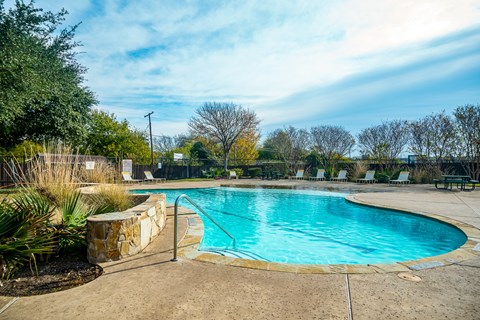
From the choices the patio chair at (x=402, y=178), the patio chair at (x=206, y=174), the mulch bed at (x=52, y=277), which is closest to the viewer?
the mulch bed at (x=52, y=277)

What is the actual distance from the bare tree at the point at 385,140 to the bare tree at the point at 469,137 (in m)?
2.83

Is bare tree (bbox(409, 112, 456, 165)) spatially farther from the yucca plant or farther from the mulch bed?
the mulch bed

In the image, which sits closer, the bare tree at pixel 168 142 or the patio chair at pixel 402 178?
the patio chair at pixel 402 178

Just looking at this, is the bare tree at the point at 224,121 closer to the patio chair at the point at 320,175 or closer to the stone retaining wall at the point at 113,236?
the patio chair at the point at 320,175

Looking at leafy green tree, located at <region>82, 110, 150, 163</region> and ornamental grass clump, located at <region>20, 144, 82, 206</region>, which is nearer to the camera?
ornamental grass clump, located at <region>20, 144, 82, 206</region>

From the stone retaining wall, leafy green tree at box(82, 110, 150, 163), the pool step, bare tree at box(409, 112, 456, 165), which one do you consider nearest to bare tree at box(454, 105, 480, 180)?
bare tree at box(409, 112, 456, 165)

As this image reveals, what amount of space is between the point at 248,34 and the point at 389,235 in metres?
6.17

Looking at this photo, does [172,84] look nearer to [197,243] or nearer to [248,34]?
[248,34]

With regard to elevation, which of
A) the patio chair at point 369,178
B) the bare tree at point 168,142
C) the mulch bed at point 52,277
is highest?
the bare tree at point 168,142

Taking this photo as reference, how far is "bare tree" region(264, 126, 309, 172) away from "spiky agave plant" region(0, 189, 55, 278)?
57.9 feet

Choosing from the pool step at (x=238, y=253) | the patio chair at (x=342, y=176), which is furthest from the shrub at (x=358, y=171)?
the pool step at (x=238, y=253)

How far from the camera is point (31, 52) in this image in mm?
7812

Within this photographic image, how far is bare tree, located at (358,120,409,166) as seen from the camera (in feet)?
52.6

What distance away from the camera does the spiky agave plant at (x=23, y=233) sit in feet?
8.47
